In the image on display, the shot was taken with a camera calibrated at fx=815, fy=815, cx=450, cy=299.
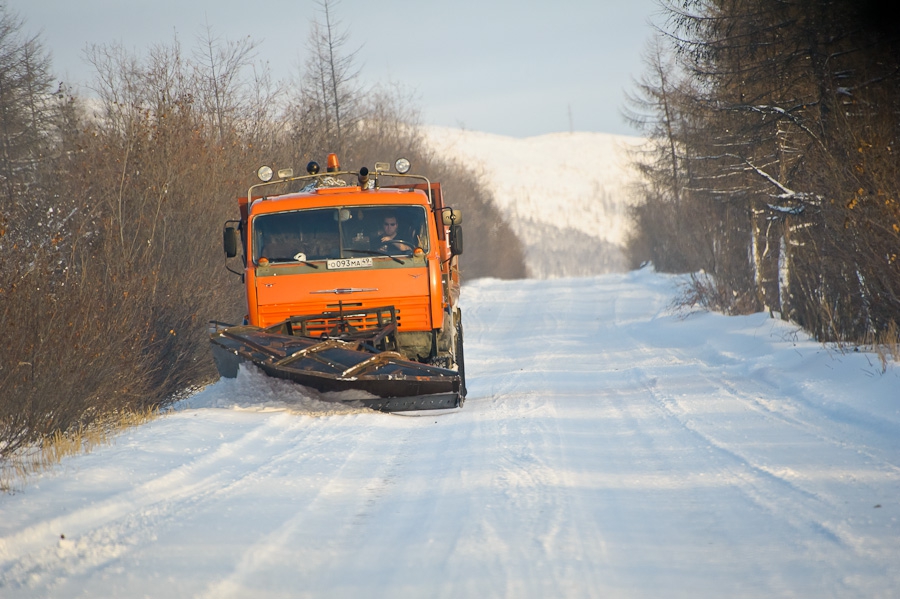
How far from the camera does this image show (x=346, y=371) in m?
8.62

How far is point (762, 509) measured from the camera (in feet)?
16.6

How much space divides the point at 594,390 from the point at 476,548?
6.61m

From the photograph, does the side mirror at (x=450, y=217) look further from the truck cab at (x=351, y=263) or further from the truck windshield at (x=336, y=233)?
the truck windshield at (x=336, y=233)

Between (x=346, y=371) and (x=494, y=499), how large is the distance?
343 cm

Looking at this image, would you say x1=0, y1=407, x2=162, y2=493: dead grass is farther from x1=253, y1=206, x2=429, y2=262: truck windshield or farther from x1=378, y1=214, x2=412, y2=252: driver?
x1=378, y1=214, x2=412, y2=252: driver

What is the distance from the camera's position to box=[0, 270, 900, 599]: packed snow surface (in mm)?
4094

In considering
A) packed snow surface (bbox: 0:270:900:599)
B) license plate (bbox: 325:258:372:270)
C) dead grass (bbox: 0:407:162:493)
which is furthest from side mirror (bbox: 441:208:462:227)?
dead grass (bbox: 0:407:162:493)

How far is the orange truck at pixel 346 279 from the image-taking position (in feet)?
31.3

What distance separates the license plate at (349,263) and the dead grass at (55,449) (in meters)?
2.68

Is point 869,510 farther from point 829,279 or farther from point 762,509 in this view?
point 829,279

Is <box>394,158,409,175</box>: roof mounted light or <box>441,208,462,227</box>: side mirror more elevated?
<box>394,158,409,175</box>: roof mounted light

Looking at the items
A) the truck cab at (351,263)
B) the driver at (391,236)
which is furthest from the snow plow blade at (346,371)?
the driver at (391,236)

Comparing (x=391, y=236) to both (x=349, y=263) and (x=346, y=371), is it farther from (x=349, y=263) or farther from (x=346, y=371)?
(x=346, y=371)

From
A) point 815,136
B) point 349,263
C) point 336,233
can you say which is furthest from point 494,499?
point 815,136
